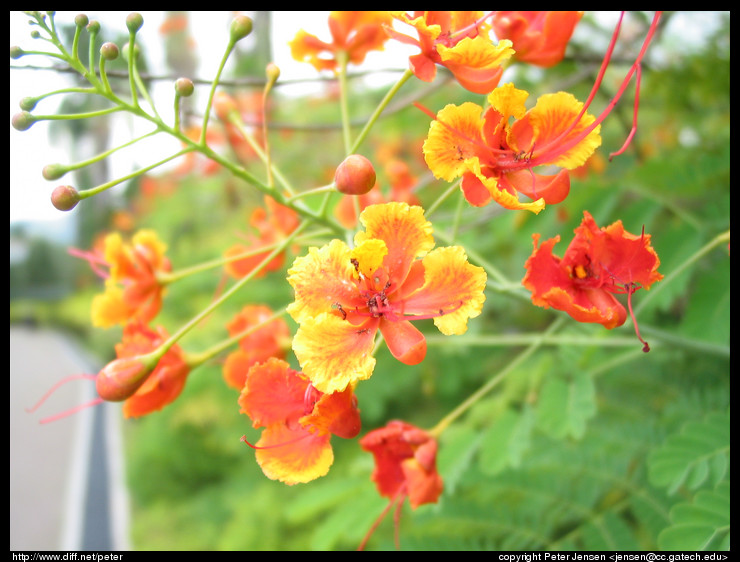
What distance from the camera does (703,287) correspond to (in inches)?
75.4

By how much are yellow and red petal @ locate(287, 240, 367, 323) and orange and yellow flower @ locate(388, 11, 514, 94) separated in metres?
0.50

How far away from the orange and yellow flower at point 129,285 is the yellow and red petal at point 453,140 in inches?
41.1

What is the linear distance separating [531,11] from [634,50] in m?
1.59

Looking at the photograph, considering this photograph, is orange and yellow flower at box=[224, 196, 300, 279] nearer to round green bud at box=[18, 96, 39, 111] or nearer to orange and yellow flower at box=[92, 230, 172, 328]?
orange and yellow flower at box=[92, 230, 172, 328]

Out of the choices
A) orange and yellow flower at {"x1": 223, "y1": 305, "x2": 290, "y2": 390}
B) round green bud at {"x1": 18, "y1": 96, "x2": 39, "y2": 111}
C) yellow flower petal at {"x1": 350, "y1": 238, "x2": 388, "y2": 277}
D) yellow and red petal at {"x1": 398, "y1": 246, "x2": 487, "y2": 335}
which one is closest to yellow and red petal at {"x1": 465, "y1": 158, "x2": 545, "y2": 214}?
yellow and red petal at {"x1": 398, "y1": 246, "x2": 487, "y2": 335}

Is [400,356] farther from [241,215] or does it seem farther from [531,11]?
[241,215]

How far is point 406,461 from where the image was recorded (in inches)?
59.1

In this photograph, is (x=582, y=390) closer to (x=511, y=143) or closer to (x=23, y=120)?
(x=511, y=143)

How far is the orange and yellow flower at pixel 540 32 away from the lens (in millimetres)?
1542

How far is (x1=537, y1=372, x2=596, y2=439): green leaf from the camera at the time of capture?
1666mm

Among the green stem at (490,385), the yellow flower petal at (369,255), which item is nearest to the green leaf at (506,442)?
the green stem at (490,385)

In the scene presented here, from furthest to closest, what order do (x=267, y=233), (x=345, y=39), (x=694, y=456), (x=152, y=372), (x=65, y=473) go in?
1. (x=65, y=473)
2. (x=267, y=233)
3. (x=345, y=39)
4. (x=694, y=456)
5. (x=152, y=372)

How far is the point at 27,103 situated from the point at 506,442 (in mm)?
1598

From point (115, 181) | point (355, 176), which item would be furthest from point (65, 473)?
point (355, 176)
